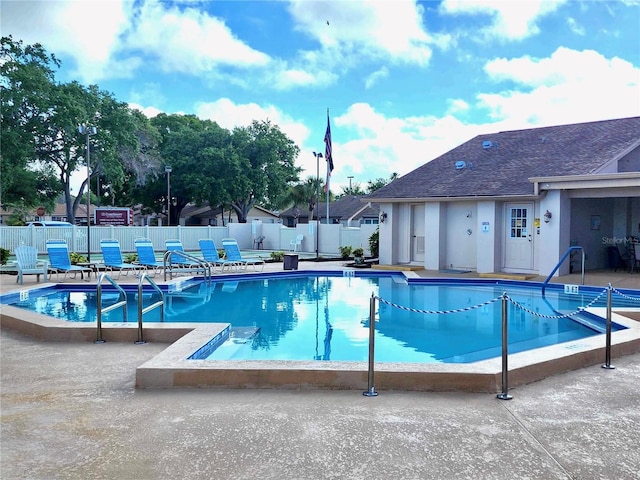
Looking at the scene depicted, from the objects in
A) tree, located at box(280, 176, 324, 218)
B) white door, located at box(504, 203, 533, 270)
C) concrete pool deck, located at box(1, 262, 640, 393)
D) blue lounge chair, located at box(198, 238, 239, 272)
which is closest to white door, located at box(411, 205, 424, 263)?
white door, located at box(504, 203, 533, 270)

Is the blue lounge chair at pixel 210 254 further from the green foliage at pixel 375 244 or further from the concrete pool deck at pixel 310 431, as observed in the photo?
the concrete pool deck at pixel 310 431

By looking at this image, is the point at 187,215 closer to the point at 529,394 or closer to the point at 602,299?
the point at 602,299

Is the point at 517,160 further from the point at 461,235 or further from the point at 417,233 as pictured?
the point at 417,233

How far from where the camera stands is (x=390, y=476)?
11.7 feet

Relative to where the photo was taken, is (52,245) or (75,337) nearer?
(75,337)

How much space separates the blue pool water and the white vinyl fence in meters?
8.98

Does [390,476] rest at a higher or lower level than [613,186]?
lower

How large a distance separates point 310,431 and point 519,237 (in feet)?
45.9

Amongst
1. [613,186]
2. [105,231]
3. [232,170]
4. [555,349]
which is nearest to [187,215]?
[232,170]

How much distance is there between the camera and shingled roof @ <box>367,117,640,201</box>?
16.7 m

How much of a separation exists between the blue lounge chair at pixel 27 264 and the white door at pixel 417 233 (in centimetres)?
1146

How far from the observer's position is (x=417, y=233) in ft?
63.8

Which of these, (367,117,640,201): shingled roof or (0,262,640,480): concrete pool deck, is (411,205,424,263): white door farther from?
(0,262,640,480): concrete pool deck

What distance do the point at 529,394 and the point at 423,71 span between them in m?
18.0
